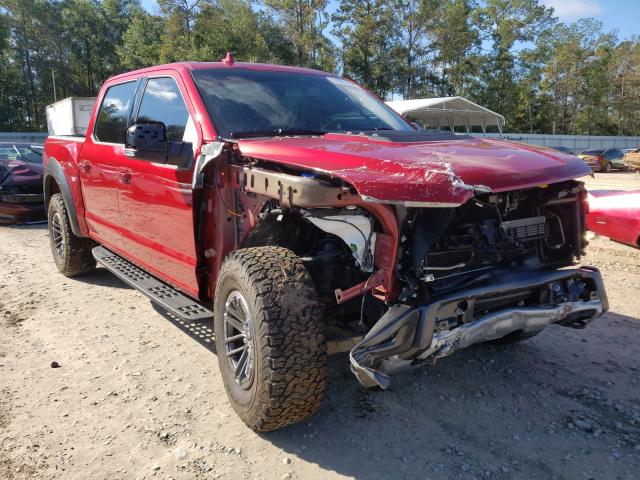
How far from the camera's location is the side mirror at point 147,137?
316cm

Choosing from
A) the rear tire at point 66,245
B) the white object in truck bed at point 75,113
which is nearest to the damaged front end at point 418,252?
the rear tire at point 66,245

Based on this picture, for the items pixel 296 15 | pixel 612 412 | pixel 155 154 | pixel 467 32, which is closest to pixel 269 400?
pixel 155 154

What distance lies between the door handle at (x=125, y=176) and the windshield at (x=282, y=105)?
95 centimetres

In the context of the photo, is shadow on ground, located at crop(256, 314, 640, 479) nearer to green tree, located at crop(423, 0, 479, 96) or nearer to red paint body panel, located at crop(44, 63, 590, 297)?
red paint body panel, located at crop(44, 63, 590, 297)

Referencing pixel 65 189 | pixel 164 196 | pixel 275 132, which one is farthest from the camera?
pixel 65 189

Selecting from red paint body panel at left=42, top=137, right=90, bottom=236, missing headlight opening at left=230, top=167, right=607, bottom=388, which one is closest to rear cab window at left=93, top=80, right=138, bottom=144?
red paint body panel at left=42, top=137, right=90, bottom=236

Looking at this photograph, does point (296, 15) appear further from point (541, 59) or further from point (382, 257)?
point (382, 257)

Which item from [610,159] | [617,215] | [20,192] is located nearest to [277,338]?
[617,215]

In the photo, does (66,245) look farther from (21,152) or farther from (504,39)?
(504,39)

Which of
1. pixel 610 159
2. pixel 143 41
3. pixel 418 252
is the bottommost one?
pixel 610 159

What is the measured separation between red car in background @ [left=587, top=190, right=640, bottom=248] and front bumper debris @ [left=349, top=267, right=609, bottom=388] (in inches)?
143

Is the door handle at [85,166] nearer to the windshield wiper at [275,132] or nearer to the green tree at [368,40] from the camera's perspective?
the windshield wiper at [275,132]

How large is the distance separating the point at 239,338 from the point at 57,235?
13.5 ft

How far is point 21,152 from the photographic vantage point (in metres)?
11.0
